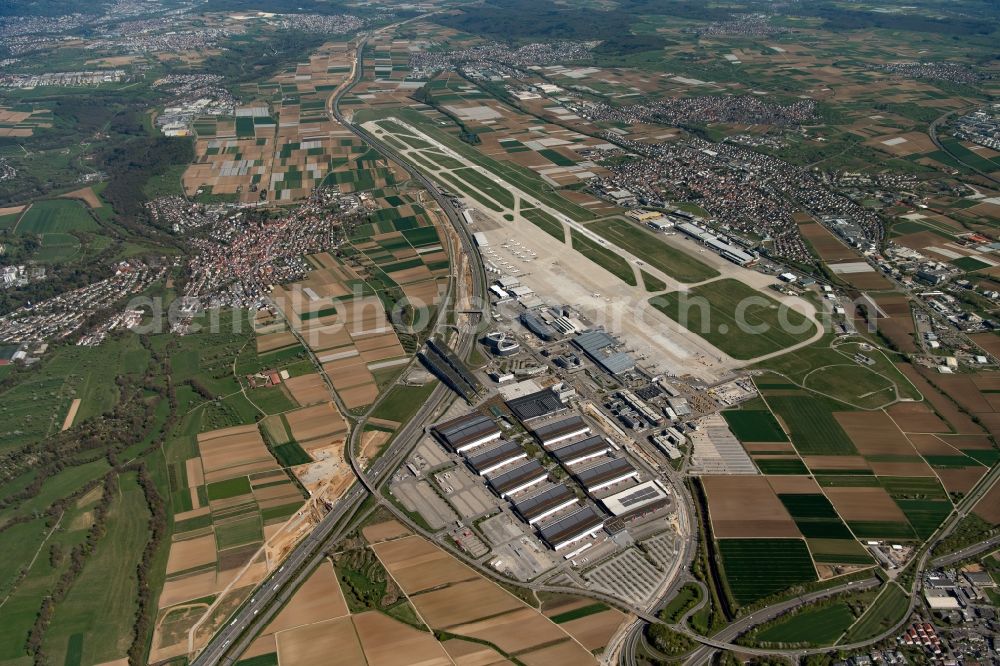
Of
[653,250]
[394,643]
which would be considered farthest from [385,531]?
[653,250]

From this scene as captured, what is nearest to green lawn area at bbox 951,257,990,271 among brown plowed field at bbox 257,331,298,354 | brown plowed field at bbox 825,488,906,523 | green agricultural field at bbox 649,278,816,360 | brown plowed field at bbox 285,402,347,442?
green agricultural field at bbox 649,278,816,360

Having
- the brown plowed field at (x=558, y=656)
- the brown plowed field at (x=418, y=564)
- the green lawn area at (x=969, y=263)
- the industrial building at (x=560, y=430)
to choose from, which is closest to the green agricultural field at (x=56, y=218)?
the brown plowed field at (x=418, y=564)

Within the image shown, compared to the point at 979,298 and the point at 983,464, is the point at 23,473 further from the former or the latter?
the point at 979,298

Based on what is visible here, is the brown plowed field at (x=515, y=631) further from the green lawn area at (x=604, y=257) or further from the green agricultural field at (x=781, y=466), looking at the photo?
the green lawn area at (x=604, y=257)

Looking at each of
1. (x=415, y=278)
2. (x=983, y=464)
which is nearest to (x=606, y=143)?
(x=415, y=278)

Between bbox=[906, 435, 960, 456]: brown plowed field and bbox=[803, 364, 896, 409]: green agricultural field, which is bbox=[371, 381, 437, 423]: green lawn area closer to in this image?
bbox=[803, 364, 896, 409]: green agricultural field

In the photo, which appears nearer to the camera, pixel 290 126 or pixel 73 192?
pixel 73 192

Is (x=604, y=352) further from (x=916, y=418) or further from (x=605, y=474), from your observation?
(x=916, y=418)
